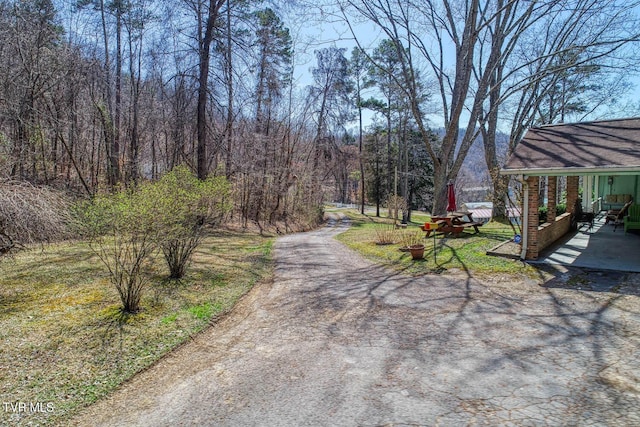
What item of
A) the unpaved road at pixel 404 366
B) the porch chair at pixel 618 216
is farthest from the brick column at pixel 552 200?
the unpaved road at pixel 404 366

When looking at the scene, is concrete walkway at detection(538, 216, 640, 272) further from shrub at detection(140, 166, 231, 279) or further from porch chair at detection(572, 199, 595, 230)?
shrub at detection(140, 166, 231, 279)

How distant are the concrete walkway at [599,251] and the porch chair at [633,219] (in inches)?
10.6

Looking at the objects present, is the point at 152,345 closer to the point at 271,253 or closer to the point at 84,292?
the point at 84,292

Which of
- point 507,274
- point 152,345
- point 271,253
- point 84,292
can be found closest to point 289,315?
point 152,345

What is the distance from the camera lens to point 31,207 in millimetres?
4953

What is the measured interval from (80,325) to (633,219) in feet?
45.9

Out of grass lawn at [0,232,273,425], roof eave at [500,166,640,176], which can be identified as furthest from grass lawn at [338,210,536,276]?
grass lawn at [0,232,273,425]

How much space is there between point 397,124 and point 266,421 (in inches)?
1224

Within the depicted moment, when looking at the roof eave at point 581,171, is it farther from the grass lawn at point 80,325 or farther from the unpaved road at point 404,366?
the grass lawn at point 80,325

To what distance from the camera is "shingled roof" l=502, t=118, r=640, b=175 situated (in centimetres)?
731

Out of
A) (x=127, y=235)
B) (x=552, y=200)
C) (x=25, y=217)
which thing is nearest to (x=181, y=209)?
(x=127, y=235)

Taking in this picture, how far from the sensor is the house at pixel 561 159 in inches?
291

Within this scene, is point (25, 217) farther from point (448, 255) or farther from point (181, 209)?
point (448, 255)

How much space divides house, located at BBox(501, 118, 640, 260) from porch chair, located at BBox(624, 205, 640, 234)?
1527 millimetres
